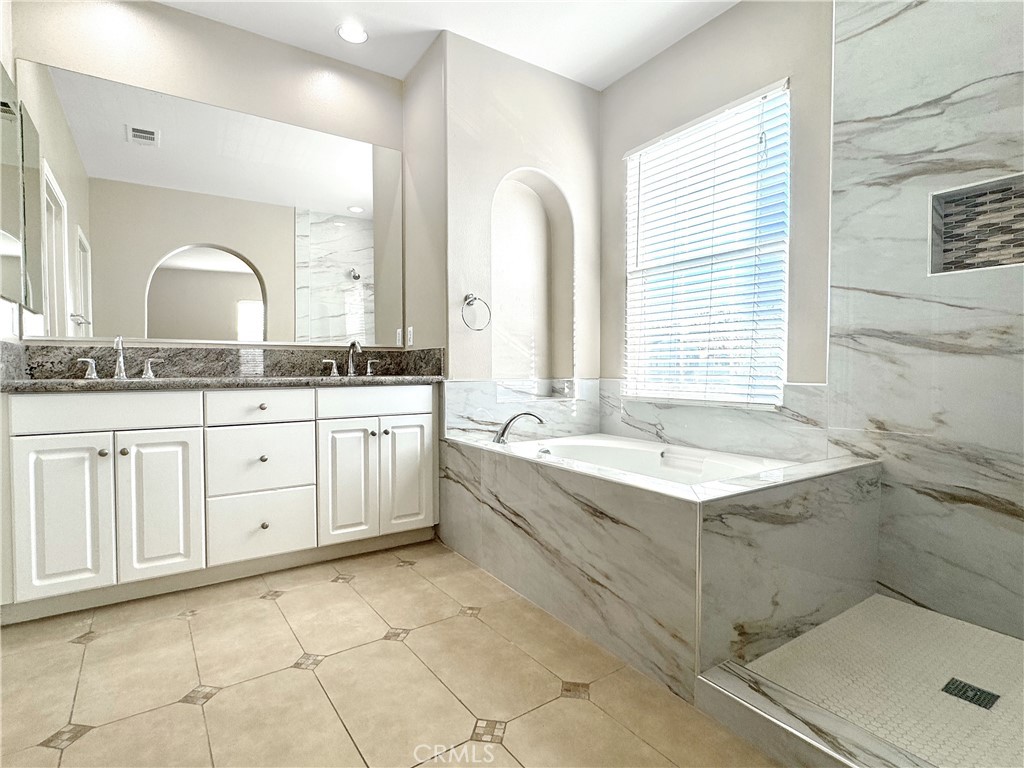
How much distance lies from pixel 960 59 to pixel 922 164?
1.13 ft

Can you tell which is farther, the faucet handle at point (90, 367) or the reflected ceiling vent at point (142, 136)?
the reflected ceiling vent at point (142, 136)

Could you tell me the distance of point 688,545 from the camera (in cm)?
144

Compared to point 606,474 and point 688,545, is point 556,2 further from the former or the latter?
point 688,545

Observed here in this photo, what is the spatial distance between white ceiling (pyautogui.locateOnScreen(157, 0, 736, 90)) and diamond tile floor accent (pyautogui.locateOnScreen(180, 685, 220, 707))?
2.81 metres

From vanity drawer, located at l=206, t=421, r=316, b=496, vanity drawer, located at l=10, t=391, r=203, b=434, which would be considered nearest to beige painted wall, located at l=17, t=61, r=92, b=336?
vanity drawer, located at l=10, t=391, r=203, b=434

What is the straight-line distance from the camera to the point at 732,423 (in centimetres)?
259

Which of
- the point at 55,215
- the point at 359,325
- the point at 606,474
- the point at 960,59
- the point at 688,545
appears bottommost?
the point at 688,545

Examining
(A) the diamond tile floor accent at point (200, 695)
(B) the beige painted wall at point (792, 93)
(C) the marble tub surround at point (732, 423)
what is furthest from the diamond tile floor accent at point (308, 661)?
(B) the beige painted wall at point (792, 93)

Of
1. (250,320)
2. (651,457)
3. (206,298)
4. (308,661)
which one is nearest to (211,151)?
(206,298)

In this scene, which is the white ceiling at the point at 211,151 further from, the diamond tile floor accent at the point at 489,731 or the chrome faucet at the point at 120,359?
the diamond tile floor accent at the point at 489,731

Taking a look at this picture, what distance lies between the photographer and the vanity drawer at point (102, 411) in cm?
184

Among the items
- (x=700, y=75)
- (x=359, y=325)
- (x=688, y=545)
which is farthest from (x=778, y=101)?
(x=359, y=325)

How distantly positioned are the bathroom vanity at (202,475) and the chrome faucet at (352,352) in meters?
0.51

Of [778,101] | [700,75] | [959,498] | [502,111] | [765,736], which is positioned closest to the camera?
[765,736]
